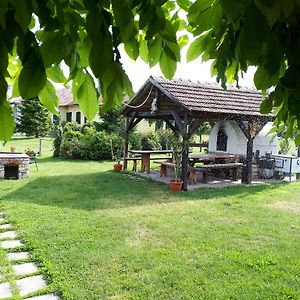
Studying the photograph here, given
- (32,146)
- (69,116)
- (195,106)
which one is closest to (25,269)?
(195,106)

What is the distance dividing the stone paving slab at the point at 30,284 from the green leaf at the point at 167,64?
377 cm

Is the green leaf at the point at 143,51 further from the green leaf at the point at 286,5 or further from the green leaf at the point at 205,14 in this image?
the green leaf at the point at 286,5

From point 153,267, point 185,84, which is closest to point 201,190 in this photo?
point 185,84

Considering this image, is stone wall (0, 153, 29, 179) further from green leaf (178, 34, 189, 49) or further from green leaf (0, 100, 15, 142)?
green leaf (0, 100, 15, 142)

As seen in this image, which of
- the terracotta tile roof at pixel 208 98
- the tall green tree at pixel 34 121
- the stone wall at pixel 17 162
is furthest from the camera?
the tall green tree at pixel 34 121

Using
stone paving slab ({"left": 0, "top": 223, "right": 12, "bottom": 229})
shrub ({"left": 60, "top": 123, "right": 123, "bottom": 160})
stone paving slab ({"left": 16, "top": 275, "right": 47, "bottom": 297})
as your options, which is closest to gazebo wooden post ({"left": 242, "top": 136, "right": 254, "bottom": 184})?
shrub ({"left": 60, "top": 123, "right": 123, "bottom": 160})

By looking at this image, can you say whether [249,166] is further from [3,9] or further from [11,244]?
[3,9]

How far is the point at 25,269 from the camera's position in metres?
4.93

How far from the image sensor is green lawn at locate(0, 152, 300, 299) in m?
4.58

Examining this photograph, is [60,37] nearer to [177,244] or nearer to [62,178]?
[177,244]

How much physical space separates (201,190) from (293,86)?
1043 cm

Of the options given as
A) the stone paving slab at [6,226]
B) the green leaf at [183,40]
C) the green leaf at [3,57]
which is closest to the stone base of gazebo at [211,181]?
the stone paving slab at [6,226]

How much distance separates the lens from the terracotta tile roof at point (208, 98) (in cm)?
1248

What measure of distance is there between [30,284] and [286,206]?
7.57 meters
